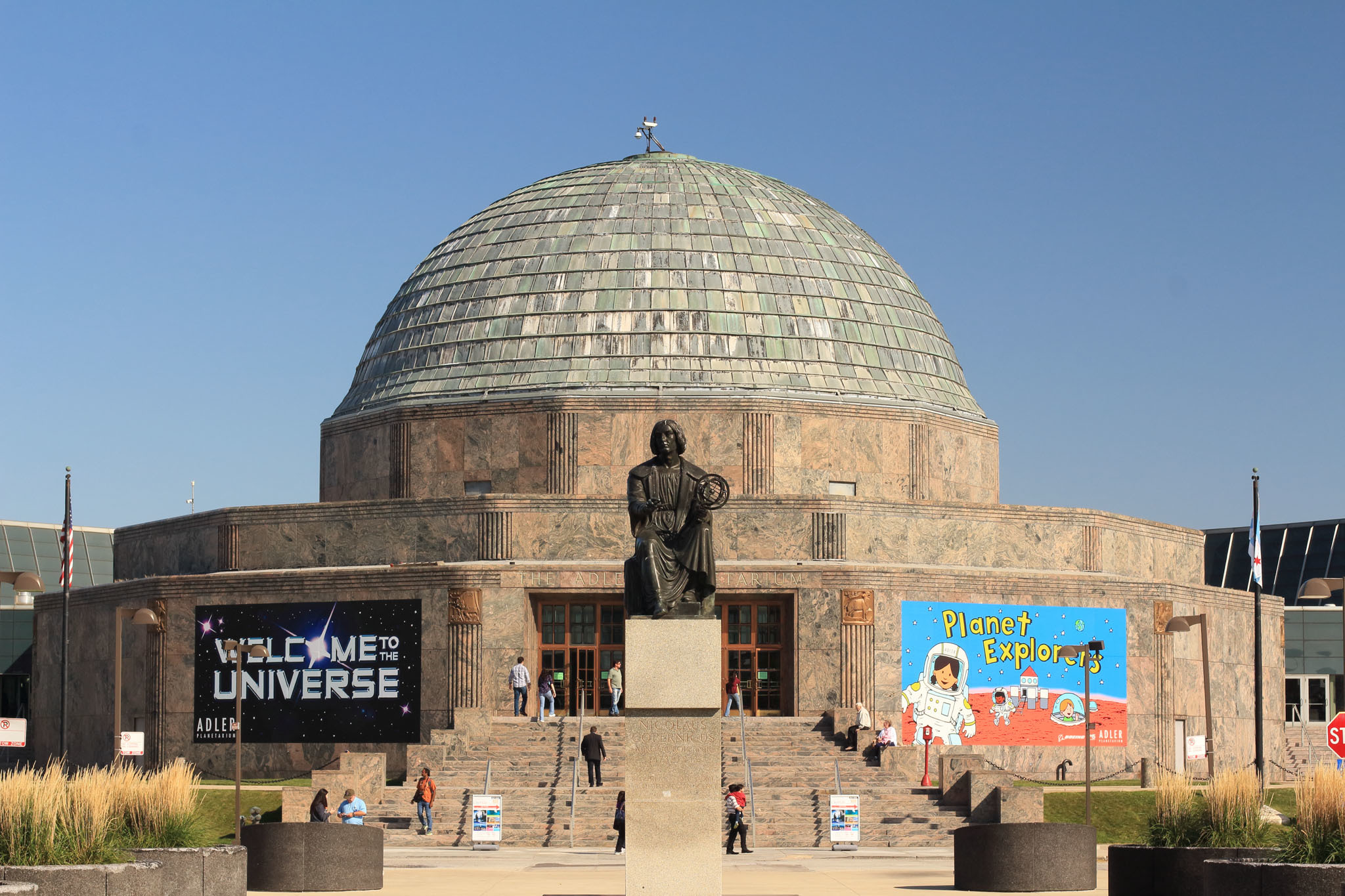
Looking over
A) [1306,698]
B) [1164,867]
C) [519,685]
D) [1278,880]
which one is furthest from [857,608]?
[1278,880]

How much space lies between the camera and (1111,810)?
75.7 feet

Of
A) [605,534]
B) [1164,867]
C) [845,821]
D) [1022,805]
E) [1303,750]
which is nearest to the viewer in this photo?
[1164,867]

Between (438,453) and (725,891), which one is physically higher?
(438,453)

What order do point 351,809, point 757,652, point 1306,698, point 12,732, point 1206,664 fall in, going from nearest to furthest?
point 351,809
point 12,732
point 757,652
point 1206,664
point 1306,698

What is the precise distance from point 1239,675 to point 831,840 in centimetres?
1236

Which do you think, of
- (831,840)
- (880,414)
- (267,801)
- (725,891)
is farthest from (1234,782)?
(880,414)

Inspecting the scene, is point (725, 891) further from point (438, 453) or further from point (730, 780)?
point (438, 453)

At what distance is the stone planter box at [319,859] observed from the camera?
14836mm

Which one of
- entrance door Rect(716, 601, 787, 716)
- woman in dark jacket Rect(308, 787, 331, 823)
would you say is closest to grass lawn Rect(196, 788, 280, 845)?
woman in dark jacket Rect(308, 787, 331, 823)

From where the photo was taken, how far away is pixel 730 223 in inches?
1355

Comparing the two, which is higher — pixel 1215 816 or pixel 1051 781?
pixel 1215 816

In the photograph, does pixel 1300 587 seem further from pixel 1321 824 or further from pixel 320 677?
pixel 1321 824

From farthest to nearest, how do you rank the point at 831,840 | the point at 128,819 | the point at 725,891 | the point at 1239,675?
the point at 1239,675 < the point at 831,840 < the point at 725,891 < the point at 128,819

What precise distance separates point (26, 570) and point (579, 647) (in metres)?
19.1
